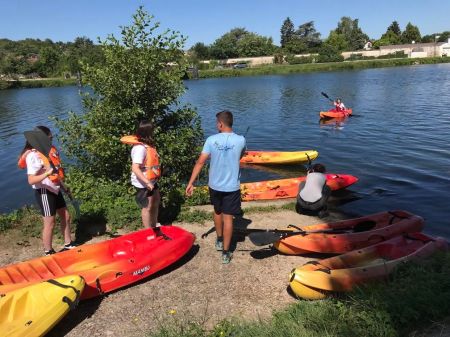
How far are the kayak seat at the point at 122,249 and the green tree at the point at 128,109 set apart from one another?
8.02 ft

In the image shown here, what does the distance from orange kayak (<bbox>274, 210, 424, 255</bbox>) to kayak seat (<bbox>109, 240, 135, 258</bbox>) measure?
2281 millimetres

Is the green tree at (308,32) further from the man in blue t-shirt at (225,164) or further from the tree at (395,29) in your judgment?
the man in blue t-shirt at (225,164)

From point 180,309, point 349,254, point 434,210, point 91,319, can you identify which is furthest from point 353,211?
point 91,319

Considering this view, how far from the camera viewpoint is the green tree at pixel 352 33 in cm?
12215

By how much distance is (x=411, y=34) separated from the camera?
121812 mm

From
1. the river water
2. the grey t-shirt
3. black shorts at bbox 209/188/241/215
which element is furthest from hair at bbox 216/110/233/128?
the river water

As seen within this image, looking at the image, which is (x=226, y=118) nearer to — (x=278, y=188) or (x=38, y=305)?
(x=38, y=305)

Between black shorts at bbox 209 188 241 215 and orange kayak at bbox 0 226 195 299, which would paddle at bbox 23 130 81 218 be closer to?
orange kayak at bbox 0 226 195 299

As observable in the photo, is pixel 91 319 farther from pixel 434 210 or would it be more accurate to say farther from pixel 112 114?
pixel 434 210

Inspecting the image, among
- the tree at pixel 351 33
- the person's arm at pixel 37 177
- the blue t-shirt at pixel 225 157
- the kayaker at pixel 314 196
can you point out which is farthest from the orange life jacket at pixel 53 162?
the tree at pixel 351 33

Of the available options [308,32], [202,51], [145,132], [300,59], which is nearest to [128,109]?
[145,132]

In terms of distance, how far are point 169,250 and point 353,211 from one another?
6030mm

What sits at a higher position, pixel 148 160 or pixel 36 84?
pixel 36 84

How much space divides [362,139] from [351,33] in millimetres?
120809
